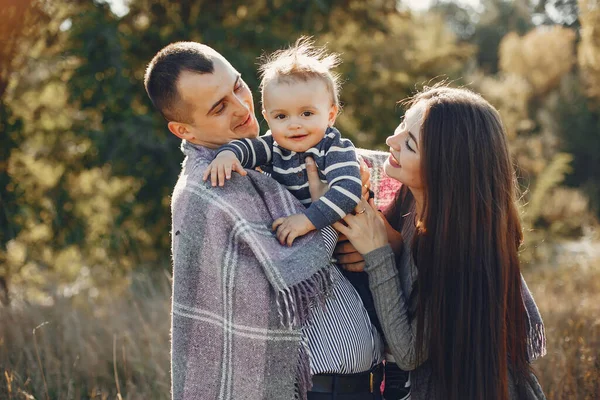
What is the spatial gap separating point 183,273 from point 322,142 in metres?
0.76

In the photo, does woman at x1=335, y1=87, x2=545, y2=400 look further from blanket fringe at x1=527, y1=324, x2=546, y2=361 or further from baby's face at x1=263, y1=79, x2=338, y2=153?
baby's face at x1=263, y1=79, x2=338, y2=153

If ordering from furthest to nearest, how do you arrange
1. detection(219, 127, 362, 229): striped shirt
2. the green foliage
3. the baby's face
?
the green foliage
the baby's face
detection(219, 127, 362, 229): striped shirt

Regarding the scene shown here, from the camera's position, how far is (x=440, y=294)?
94.0 inches

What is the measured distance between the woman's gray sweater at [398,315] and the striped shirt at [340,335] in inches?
3.3

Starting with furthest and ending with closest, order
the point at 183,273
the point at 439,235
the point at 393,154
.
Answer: the point at 393,154
the point at 439,235
the point at 183,273

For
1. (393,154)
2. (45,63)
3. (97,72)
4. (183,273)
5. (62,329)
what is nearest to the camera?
(183,273)

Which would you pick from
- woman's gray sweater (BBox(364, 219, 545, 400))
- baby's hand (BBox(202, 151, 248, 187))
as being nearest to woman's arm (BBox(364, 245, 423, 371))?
woman's gray sweater (BBox(364, 219, 545, 400))

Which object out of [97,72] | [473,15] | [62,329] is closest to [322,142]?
[62,329]

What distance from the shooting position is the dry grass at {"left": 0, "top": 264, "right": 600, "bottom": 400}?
366 cm

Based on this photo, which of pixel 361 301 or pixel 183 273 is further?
pixel 361 301

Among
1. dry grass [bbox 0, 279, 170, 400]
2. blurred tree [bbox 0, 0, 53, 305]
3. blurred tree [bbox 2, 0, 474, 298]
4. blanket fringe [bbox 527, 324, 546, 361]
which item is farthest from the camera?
blurred tree [bbox 2, 0, 474, 298]

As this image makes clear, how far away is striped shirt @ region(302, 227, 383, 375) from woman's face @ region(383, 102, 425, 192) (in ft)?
1.21

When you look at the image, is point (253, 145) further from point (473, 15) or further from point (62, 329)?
point (473, 15)

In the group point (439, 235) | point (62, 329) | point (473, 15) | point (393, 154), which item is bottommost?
point (62, 329)
